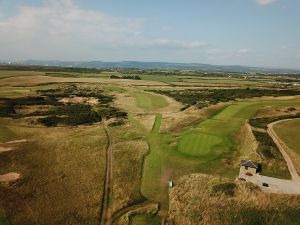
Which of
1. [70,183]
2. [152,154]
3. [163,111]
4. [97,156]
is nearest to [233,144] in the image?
[152,154]

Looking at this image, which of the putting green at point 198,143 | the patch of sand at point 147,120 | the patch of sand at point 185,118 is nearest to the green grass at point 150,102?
the patch of sand at point 185,118

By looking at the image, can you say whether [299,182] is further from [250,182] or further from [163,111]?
[163,111]

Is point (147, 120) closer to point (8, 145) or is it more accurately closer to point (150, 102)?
point (150, 102)

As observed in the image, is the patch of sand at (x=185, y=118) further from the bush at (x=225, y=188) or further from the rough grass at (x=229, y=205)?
the rough grass at (x=229, y=205)

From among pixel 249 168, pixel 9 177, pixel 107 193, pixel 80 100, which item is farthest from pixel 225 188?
pixel 80 100

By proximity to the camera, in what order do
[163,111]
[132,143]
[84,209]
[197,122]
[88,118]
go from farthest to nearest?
[163,111] < [88,118] < [197,122] < [132,143] < [84,209]

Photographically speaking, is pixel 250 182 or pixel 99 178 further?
pixel 99 178
